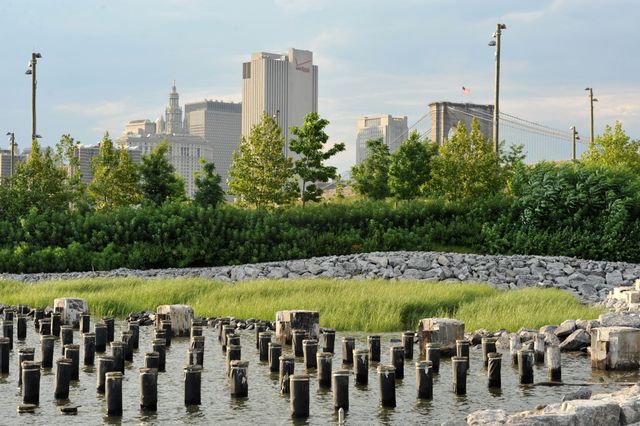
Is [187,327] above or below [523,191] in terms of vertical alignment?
below

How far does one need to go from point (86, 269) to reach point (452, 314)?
1717 cm

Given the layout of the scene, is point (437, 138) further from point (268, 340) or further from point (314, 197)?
point (268, 340)

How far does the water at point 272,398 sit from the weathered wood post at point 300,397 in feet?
0.42

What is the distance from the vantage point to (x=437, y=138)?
10125 centimetres

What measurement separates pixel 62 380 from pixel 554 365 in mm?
7537

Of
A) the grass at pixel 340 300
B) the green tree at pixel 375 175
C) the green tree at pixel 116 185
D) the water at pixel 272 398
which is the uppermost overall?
the green tree at pixel 375 175

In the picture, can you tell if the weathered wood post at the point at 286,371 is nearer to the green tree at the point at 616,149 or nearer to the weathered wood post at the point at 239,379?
the weathered wood post at the point at 239,379

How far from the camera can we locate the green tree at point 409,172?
45031mm

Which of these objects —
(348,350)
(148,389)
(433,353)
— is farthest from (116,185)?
(148,389)

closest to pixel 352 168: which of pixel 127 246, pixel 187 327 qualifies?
pixel 127 246

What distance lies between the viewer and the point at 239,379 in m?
12.6

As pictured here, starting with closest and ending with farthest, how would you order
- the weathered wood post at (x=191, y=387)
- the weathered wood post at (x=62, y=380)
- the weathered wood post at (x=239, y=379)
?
the weathered wood post at (x=191, y=387) < the weathered wood post at (x=62, y=380) < the weathered wood post at (x=239, y=379)

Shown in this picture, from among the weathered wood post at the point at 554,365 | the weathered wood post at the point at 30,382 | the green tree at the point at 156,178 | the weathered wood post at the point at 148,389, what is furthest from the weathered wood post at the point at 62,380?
the green tree at the point at 156,178

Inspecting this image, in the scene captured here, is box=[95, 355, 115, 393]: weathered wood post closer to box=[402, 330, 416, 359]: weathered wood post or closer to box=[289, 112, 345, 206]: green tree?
box=[402, 330, 416, 359]: weathered wood post
